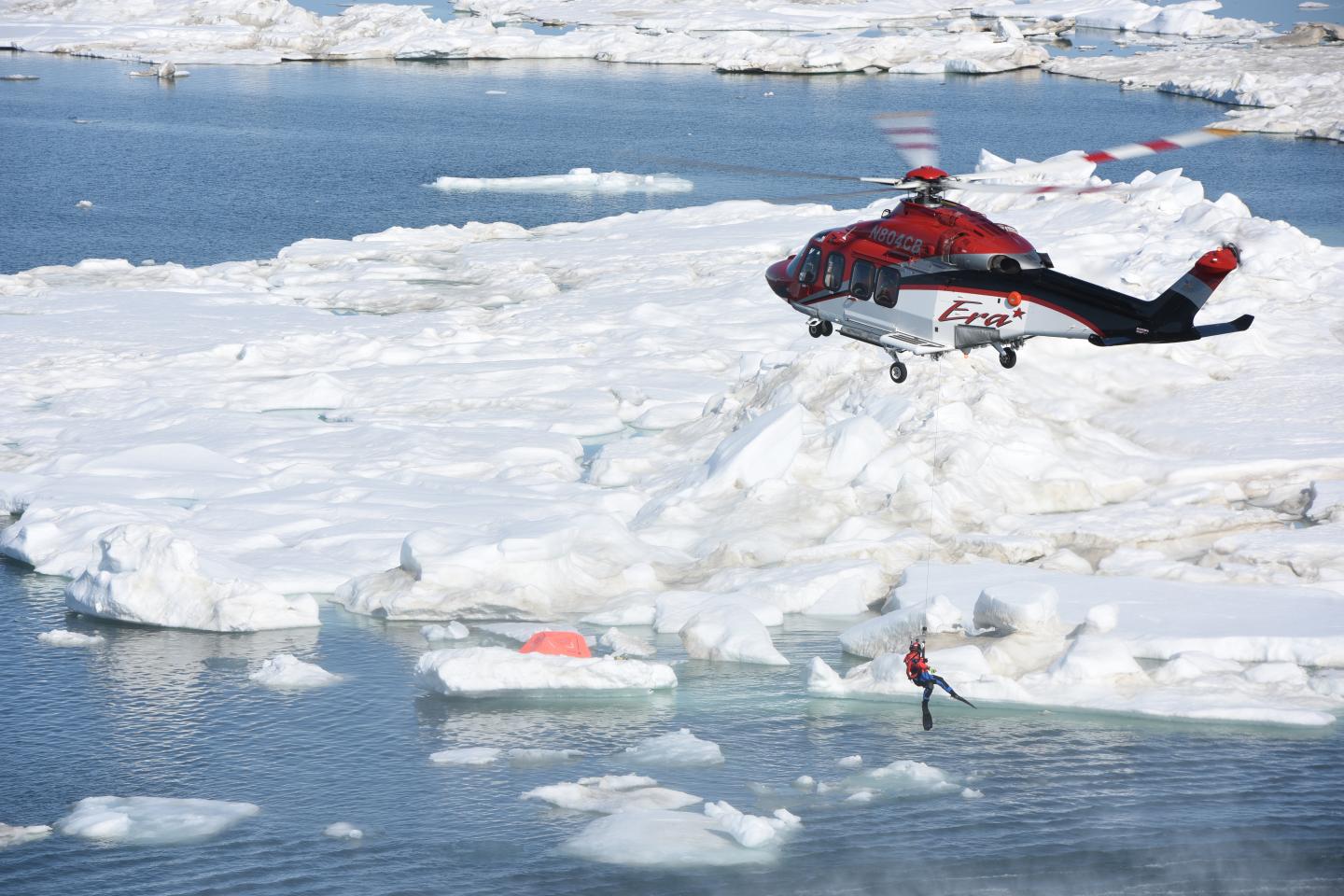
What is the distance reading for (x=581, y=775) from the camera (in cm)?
2106

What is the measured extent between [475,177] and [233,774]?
147 ft

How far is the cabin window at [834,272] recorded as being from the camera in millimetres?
19955

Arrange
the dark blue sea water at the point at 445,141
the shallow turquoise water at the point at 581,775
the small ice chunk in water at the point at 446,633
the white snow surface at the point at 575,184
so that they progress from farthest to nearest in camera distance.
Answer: the white snow surface at the point at 575,184 < the dark blue sea water at the point at 445,141 < the small ice chunk in water at the point at 446,633 < the shallow turquoise water at the point at 581,775

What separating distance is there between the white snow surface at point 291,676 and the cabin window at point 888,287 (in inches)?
408

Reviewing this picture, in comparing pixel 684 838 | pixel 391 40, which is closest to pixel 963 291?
pixel 684 838

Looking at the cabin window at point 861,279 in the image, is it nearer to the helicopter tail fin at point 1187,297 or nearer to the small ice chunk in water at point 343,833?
the helicopter tail fin at point 1187,297

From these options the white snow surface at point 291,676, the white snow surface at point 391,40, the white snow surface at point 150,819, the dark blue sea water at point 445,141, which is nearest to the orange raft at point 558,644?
the white snow surface at point 291,676

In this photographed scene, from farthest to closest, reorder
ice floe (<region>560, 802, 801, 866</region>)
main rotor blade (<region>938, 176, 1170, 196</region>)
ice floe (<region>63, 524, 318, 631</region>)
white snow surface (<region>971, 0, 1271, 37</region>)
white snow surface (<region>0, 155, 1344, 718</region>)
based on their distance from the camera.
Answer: white snow surface (<region>971, 0, 1271, 37</region>) < white snow surface (<region>0, 155, 1344, 718</region>) < ice floe (<region>63, 524, 318, 631</region>) < ice floe (<region>560, 802, 801, 866</region>) < main rotor blade (<region>938, 176, 1170, 196</region>)

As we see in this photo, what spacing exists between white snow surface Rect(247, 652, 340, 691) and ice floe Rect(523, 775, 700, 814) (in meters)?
4.66

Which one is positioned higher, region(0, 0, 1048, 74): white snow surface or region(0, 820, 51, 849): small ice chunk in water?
region(0, 0, 1048, 74): white snow surface

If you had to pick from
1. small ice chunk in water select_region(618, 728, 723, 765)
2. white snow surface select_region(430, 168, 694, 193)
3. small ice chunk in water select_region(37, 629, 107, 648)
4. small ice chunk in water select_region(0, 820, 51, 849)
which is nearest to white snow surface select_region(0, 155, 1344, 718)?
small ice chunk in water select_region(37, 629, 107, 648)

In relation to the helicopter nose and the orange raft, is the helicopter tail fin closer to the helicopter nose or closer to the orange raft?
the helicopter nose

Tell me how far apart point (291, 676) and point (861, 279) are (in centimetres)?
1064

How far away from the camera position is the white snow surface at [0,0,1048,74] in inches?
3435
